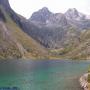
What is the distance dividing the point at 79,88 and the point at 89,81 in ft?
21.5

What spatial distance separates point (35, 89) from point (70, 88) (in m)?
11.3

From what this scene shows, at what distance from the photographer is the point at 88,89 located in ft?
238

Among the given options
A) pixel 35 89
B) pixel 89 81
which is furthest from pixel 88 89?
pixel 35 89

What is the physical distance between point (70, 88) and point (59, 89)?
3892 millimetres

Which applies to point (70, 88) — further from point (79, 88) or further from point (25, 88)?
point (25, 88)

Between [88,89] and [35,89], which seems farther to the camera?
[35,89]

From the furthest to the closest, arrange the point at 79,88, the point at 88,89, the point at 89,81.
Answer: the point at 79,88 < the point at 89,81 < the point at 88,89

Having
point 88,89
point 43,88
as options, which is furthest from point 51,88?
point 88,89

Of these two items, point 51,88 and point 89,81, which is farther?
point 51,88

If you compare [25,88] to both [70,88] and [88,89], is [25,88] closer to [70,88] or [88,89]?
[70,88]

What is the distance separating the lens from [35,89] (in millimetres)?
84750

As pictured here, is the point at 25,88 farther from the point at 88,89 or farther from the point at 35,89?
the point at 88,89

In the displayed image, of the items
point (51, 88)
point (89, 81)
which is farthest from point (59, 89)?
point (89, 81)

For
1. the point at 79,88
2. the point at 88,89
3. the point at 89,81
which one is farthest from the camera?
the point at 79,88
